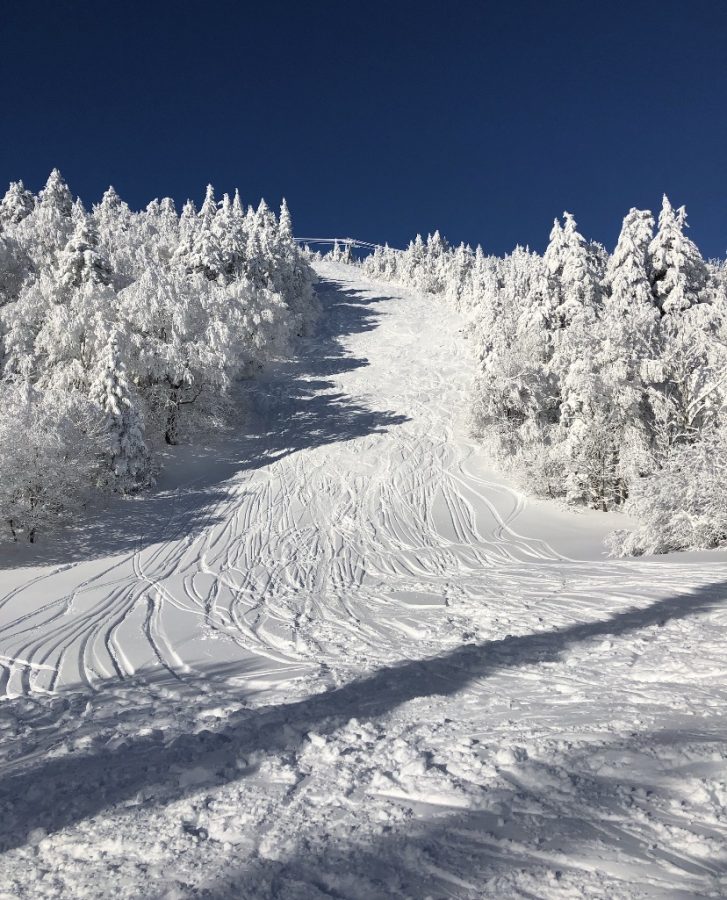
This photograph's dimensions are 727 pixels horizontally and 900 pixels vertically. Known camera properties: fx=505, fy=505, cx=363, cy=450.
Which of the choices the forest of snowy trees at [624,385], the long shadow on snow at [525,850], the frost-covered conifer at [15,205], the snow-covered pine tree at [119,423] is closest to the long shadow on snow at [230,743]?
the long shadow on snow at [525,850]

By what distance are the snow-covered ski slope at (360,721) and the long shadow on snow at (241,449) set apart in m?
0.51

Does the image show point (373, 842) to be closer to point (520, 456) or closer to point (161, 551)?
point (161, 551)

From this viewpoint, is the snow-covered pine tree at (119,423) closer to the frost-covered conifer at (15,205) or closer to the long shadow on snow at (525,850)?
the long shadow on snow at (525,850)

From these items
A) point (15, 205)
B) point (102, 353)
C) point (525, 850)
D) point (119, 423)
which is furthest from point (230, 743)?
point (15, 205)

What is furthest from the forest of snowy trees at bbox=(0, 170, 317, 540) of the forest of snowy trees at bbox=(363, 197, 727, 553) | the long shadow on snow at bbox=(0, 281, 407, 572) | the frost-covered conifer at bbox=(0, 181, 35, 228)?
the forest of snowy trees at bbox=(363, 197, 727, 553)

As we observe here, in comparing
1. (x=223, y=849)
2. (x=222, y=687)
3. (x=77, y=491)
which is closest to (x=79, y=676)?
(x=222, y=687)

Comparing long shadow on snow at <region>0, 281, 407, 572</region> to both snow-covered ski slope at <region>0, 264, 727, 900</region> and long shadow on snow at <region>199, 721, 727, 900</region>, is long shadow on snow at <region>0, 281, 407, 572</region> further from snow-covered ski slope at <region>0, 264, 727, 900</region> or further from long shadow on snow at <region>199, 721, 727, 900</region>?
long shadow on snow at <region>199, 721, 727, 900</region>

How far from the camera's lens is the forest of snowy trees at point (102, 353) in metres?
17.5

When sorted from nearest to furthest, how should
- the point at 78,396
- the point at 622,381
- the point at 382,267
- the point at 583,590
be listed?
the point at 583,590 < the point at 622,381 < the point at 78,396 < the point at 382,267

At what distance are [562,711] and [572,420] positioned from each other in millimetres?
18062

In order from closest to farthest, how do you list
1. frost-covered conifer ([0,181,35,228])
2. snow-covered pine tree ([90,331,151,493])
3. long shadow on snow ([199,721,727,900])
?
1. long shadow on snow ([199,721,727,900])
2. snow-covered pine tree ([90,331,151,493])
3. frost-covered conifer ([0,181,35,228])

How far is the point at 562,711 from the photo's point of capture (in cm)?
555

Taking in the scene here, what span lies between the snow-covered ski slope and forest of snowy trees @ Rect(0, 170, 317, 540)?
3.30 m

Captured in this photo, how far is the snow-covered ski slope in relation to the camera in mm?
3564
